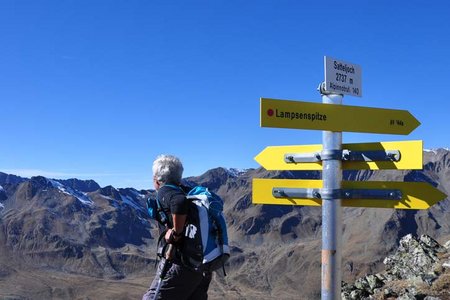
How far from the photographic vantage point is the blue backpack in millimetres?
8750

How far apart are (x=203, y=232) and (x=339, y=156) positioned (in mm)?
2672

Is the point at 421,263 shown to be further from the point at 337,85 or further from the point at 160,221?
the point at 160,221

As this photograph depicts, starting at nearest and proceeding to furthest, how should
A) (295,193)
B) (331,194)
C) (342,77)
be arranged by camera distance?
1. (331,194)
2. (342,77)
3. (295,193)

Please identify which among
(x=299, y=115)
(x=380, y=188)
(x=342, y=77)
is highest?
(x=342, y=77)

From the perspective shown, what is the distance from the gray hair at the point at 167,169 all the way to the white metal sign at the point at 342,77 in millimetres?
2953

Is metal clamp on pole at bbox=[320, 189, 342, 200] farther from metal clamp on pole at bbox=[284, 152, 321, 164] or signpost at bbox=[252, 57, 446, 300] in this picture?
metal clamp on pole at bbox=[284, 152, 321, 164]

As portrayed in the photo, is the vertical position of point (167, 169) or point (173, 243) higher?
point (167, 169)

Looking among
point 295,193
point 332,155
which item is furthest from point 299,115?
point 295,193

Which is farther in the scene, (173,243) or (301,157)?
(301,157)

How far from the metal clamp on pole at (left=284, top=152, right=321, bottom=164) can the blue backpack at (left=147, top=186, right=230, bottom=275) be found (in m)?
1.86

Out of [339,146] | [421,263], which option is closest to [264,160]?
[339,146]

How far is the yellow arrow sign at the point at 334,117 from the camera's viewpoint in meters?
9.01

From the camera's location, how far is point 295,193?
10.0 m

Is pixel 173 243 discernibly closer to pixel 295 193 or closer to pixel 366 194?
pixel 295 193
